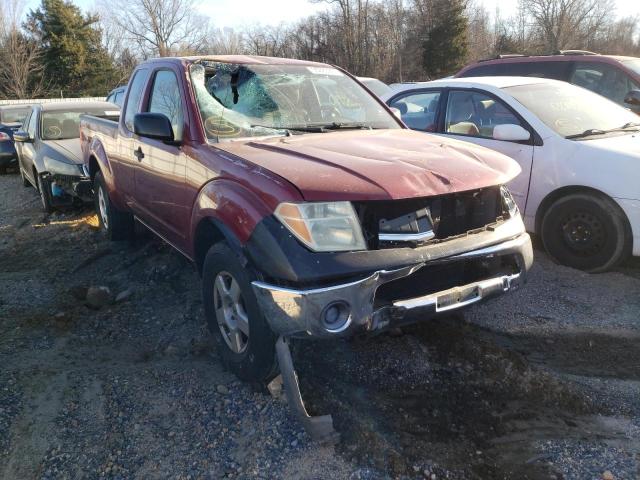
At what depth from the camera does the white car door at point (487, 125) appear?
5133 mm

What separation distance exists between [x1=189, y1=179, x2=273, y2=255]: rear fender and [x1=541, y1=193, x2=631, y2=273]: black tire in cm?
324

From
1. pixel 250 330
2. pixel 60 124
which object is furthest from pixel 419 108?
pixel 60 124

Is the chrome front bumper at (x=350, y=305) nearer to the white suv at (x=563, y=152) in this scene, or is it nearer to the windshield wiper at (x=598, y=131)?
the white suv at (x=563, y=152)

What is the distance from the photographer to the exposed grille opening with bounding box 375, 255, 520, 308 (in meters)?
2.81

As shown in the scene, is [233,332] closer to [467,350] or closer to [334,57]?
[467,350]

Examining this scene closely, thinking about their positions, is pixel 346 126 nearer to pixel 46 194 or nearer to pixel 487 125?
pixel 487 125

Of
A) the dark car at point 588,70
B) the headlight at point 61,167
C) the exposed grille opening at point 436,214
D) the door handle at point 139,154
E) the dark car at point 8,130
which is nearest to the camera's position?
the exposed grille opening at point 436,214

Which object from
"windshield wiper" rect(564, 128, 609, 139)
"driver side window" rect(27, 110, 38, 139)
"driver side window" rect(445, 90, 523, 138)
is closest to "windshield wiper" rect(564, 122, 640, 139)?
"windshield wiper" rect(564, 128, 609, 139)

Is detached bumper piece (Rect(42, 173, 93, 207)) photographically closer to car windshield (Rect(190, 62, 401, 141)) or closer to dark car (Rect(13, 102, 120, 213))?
dark car (Rect(13, 102, 120, 213))

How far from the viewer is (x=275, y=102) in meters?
3.99

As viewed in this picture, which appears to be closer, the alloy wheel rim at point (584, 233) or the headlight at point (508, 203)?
the headlight at point (508, 203)

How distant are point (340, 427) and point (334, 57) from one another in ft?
128

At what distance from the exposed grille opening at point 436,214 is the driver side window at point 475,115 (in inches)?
93.4

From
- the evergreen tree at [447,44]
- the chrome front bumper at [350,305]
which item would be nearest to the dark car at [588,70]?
the chrome front bumper at [350,305]
